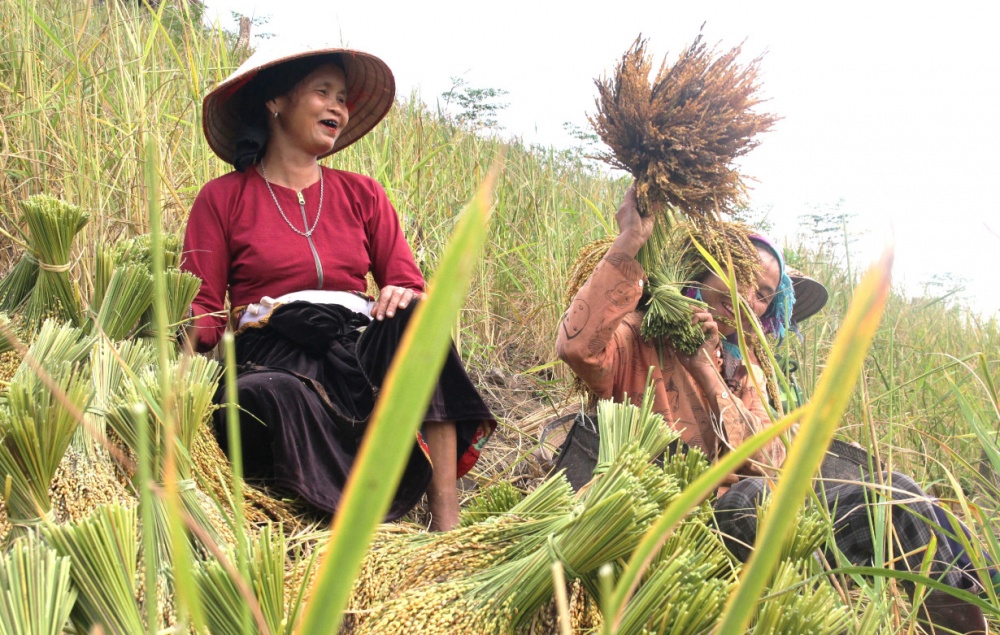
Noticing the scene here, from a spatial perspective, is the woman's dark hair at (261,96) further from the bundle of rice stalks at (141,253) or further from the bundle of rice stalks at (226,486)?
the bundle of rice stalks at (226,486)

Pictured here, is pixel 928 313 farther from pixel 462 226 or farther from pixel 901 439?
pixel 462 226

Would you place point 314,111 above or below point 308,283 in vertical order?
above

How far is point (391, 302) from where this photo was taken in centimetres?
241

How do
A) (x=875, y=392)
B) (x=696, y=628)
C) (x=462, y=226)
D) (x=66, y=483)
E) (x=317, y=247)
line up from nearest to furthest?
1. (x=462, y=226)
2. (x=696, y=628)
3. (x=66, y=483)
4. (x=317, y=247)
5. (x=875, y=392)

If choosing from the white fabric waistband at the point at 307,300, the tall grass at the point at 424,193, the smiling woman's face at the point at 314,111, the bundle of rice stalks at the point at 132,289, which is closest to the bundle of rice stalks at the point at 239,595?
the tall grass at the point at 424,193

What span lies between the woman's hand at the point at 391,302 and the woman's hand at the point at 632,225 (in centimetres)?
66

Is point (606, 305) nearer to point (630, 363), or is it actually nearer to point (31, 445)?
point (630, 363)

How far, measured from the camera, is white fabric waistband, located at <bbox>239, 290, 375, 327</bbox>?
253 cm

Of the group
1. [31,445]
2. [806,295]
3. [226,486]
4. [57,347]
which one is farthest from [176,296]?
[806,295]

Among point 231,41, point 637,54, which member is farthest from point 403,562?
point 231,41

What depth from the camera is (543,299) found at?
4301mm

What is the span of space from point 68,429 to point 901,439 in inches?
108

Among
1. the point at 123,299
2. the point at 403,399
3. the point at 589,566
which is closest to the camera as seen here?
the point at 403,399

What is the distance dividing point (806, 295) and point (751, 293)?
0.94 meters
